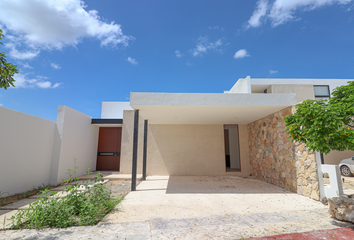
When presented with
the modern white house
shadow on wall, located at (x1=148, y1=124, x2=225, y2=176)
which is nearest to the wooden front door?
the modern white house

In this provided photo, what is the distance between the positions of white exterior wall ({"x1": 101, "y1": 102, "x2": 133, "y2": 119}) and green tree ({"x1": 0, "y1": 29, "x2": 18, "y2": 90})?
11.9 m

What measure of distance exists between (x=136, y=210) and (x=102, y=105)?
42.2ft

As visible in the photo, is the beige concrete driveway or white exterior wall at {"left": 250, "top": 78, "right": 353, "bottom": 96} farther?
white exterior wall at {"left": 250, "top": 78, "right": 353, "bottom": 96}

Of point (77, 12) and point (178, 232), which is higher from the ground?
point (77, 12)

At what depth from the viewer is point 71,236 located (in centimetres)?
262

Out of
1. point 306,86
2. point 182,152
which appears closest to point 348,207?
point 182,152

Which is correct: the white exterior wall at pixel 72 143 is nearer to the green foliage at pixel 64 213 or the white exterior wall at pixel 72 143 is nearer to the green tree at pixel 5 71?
the green foliage at pixel 64 213

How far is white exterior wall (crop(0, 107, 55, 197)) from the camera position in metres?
4.91

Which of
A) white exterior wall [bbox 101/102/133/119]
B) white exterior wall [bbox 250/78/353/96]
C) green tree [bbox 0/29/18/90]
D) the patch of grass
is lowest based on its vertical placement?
the patch of grass

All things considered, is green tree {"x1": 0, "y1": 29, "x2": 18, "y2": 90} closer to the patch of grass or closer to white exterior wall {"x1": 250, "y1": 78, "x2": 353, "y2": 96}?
the patch of grass

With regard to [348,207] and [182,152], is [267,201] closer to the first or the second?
[348,207]

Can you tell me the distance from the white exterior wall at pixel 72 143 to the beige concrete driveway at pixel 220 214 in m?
3.78

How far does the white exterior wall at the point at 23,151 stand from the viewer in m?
4.91

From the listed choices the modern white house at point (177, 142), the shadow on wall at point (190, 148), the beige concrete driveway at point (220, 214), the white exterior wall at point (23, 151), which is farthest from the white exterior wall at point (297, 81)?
the white exterior wall at point (23, 151)
